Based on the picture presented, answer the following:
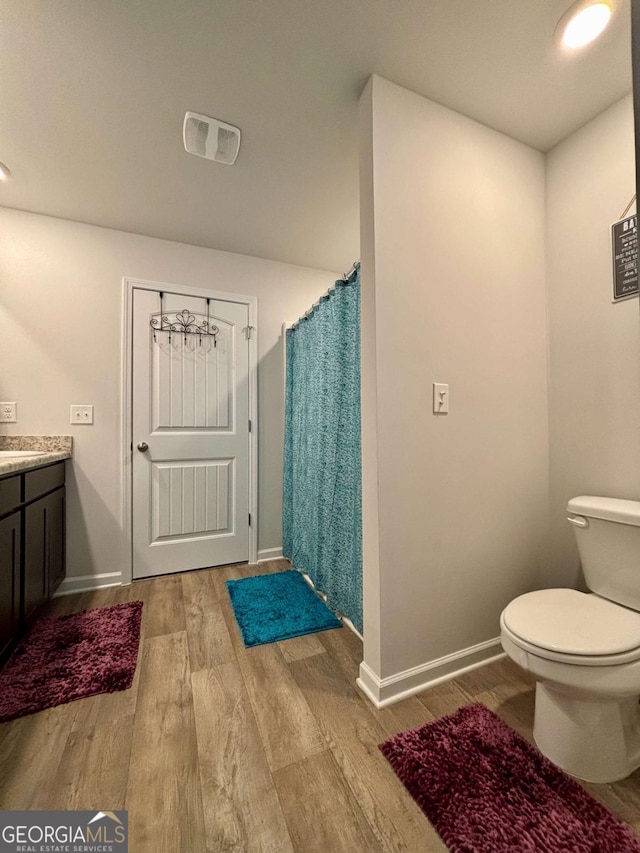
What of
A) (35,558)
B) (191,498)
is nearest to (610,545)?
(191,498)

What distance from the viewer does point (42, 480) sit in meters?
1.70

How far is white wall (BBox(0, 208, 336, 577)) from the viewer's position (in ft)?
6.82

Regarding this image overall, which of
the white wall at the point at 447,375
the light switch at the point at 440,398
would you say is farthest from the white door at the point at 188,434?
the light switch at the point at 440,398

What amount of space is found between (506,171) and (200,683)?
267cm

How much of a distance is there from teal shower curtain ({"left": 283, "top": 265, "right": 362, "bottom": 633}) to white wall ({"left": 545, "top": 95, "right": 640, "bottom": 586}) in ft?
3.21

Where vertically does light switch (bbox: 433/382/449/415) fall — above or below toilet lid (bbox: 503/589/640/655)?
above

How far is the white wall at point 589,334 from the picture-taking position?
1386 mm

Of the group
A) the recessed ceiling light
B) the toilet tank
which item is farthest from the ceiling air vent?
the toilet tank

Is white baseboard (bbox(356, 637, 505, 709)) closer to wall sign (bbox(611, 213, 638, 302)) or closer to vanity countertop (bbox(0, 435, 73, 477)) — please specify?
wall sign (bbox(611, 213, 638, 302))

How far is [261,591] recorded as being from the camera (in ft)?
6.93

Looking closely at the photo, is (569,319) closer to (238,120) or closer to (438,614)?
(438,614)

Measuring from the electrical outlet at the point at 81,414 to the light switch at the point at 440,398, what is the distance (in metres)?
2.17

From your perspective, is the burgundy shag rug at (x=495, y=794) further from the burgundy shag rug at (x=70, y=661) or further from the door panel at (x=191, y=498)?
the door panel at (x=191, y=498)

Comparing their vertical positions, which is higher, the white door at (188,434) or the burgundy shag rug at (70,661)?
the white door at (188,434)
